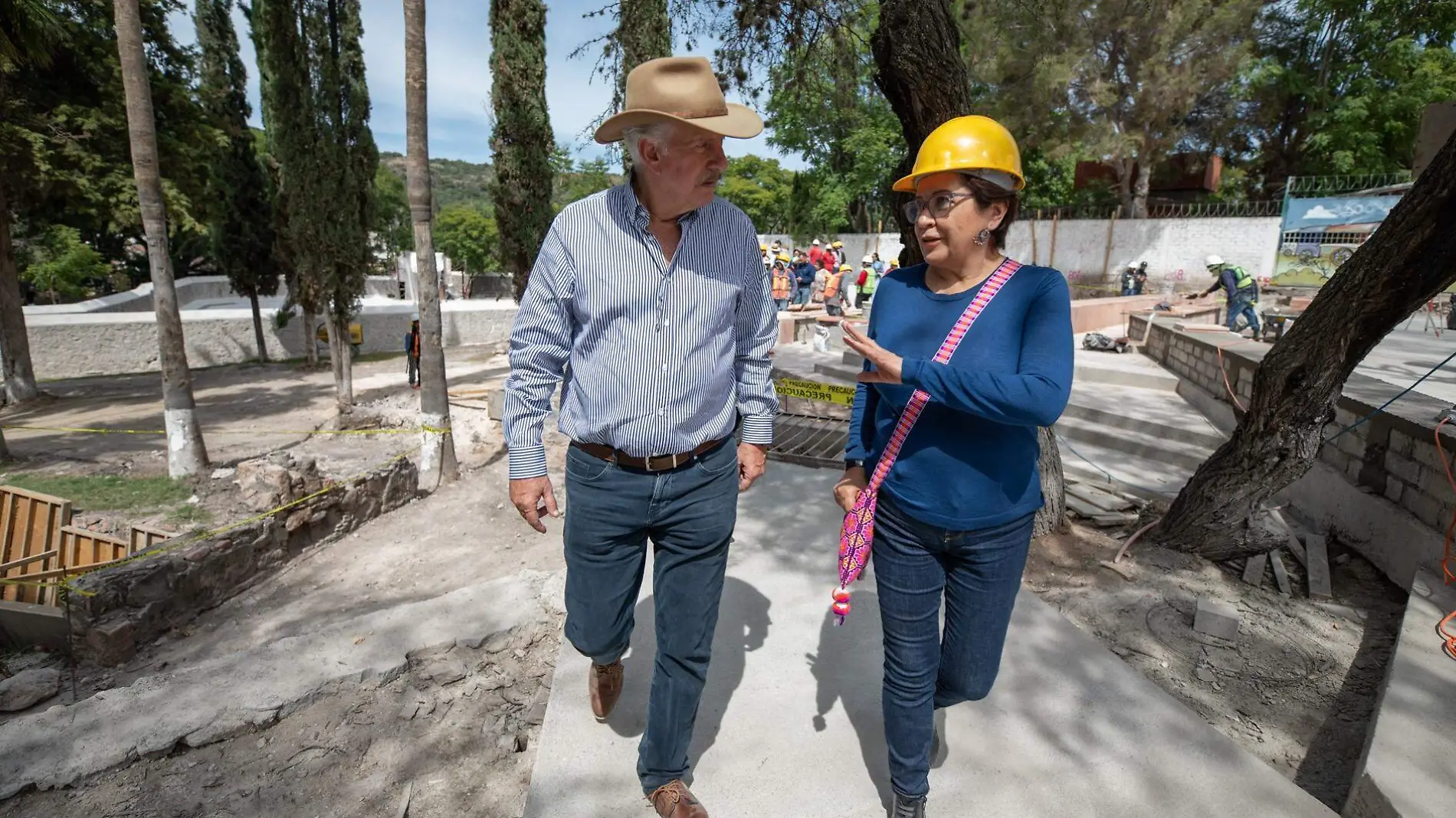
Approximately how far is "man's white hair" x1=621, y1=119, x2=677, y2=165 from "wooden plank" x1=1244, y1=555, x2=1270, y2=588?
14.1ft

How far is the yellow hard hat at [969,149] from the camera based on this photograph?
5.43ft

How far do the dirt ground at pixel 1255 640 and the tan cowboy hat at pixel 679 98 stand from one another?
2998 millimetres

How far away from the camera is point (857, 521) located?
73.6 inches

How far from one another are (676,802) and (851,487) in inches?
38.2

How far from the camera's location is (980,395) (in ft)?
5.12

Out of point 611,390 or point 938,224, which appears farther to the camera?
point 611,390

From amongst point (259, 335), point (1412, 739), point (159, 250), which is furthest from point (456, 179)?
point (1412, 739)

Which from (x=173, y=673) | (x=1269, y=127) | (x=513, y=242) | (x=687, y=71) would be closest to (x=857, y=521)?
(x=687, y=71)

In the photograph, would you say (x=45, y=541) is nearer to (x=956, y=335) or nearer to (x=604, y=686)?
(x=604, y=686)

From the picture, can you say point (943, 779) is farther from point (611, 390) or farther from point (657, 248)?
point (657, 248)

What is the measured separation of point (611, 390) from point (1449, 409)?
5269 millimetres

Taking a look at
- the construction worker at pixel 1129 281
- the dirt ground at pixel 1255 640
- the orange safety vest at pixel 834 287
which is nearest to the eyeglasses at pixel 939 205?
the dirt ground at pixel 1255 640

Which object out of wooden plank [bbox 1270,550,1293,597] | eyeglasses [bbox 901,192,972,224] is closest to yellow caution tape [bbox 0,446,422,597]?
eyeglasses [bbox 901,192,972,224]

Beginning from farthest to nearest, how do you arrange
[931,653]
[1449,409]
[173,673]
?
[1449,409]
[173,673]
[931,653]
